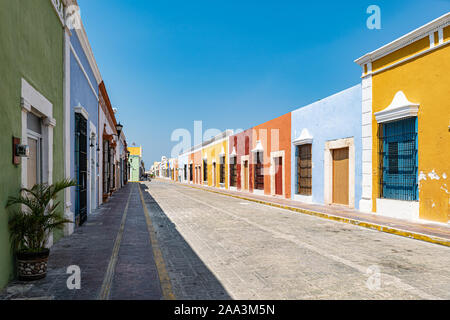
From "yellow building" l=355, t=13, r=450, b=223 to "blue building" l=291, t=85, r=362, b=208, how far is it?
2.44ft

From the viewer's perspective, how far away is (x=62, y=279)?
4.65 metres

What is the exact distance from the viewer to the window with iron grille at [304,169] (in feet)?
56.2

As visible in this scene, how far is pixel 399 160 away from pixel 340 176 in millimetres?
3707

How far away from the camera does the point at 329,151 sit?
1518 centimetres

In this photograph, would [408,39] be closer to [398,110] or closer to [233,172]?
[398,110]

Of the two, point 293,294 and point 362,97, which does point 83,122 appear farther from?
point 362,97

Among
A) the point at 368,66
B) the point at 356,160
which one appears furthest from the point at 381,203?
the point at 368,66

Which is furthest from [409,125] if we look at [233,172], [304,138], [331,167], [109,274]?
[233,172]

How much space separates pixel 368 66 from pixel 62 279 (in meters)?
12.1

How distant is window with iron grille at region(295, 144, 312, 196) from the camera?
17141 mm

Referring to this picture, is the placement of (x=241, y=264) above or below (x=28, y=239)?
below

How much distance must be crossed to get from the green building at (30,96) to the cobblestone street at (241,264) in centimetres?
108

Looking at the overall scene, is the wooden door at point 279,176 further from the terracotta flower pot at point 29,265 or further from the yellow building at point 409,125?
the terracotta flower pot at point 29,265
